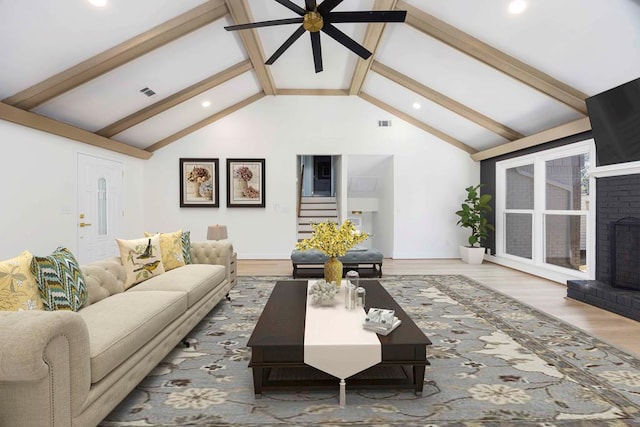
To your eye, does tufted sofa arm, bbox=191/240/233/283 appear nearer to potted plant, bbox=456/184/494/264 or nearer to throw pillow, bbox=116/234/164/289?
throw pillow, bbox=116/234/164/289

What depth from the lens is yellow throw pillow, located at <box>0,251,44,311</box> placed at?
184 cm

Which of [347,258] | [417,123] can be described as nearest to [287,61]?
[417,123]

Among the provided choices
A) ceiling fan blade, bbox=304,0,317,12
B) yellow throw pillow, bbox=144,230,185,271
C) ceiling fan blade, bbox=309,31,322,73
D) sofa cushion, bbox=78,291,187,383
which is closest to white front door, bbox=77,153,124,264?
yellow throw pillow, bbox=144,230,185,271

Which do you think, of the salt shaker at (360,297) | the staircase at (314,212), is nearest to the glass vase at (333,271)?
the salt shaker at (360,297)

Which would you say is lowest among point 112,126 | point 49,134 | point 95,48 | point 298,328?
point 298,328

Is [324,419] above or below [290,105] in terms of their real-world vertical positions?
below

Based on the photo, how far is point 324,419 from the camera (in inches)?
73.2

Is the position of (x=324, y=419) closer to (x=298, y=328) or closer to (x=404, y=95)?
(x=298, y=328)

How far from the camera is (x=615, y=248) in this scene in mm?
4219

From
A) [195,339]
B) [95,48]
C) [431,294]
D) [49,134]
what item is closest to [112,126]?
[49,134]

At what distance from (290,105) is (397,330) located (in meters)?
6.37

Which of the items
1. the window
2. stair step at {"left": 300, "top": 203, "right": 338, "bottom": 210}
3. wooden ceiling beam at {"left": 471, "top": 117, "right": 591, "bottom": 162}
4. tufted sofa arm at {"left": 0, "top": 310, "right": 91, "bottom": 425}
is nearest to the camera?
tufted sofa arm at {"left": 0, "top": 310, "right": 91, "bottom": 425}

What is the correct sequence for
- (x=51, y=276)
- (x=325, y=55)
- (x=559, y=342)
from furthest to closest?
(x=325, y=55) < (x=559, y=342) < (x=51, y=276)

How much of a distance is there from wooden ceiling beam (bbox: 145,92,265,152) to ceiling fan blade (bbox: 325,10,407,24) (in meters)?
4.88
